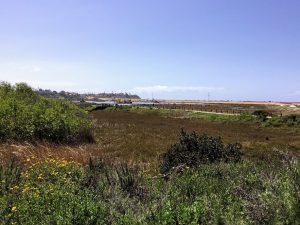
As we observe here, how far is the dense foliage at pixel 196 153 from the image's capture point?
41.2 feet

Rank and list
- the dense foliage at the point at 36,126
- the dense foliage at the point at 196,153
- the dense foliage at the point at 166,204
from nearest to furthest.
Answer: the dense foliage at the point at 166,204 < the dense foliage at the point at 196,153 < the dense foliage at the point at 36,126

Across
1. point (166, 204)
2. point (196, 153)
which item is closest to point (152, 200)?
point (166, 204)

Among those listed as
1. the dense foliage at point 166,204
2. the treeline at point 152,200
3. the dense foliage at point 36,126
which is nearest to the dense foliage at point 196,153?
the treeline at point 152,200

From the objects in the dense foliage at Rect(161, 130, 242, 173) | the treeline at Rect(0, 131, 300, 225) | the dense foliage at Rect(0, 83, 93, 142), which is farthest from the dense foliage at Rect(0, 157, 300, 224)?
the dense foliage at Rect(0, 83, 93, 142)

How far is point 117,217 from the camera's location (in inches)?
245

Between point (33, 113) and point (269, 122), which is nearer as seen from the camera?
point (33, 113)

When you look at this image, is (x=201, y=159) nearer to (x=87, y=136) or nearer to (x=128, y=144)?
(x=128, y=144)

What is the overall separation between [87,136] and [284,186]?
1967 centimetres

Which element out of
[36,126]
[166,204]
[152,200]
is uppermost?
[36,126]

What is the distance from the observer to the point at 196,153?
Result: 13039mm

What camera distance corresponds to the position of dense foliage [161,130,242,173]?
12570mm

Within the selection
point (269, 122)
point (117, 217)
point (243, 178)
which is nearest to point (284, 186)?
point (243, 178)

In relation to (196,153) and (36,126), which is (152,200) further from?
(36,126)

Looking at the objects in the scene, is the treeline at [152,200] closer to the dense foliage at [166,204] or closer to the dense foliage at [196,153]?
the dense foliage at [166,204]
